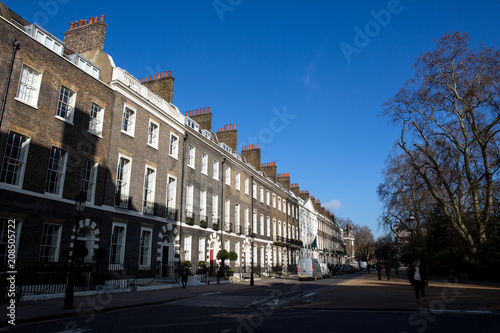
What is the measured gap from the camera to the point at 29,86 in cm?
1600

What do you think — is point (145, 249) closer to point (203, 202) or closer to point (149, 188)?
point (149, 188)

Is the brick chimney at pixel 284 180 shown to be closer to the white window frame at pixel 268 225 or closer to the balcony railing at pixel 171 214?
the white window frame at pixel 268 225

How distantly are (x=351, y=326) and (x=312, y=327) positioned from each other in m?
0.96

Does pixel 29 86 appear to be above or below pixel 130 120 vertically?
below

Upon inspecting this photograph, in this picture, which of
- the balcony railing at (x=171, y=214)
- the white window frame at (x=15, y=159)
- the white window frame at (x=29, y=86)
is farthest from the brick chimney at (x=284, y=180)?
the white window frame at (x=15, y=159)

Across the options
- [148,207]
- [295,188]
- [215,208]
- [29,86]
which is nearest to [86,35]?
[29,86]

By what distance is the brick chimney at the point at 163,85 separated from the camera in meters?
27.3

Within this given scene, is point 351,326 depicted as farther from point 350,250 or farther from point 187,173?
point 350,250

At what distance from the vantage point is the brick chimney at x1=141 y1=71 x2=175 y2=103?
89.6 ft

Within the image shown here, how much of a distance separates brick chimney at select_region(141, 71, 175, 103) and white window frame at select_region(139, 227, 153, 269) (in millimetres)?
10608

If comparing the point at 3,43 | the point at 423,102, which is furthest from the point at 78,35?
the point at 423,102

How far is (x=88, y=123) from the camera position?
18859 millimetres

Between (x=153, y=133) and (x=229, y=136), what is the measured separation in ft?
53.0

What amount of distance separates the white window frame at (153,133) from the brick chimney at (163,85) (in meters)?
3.64
